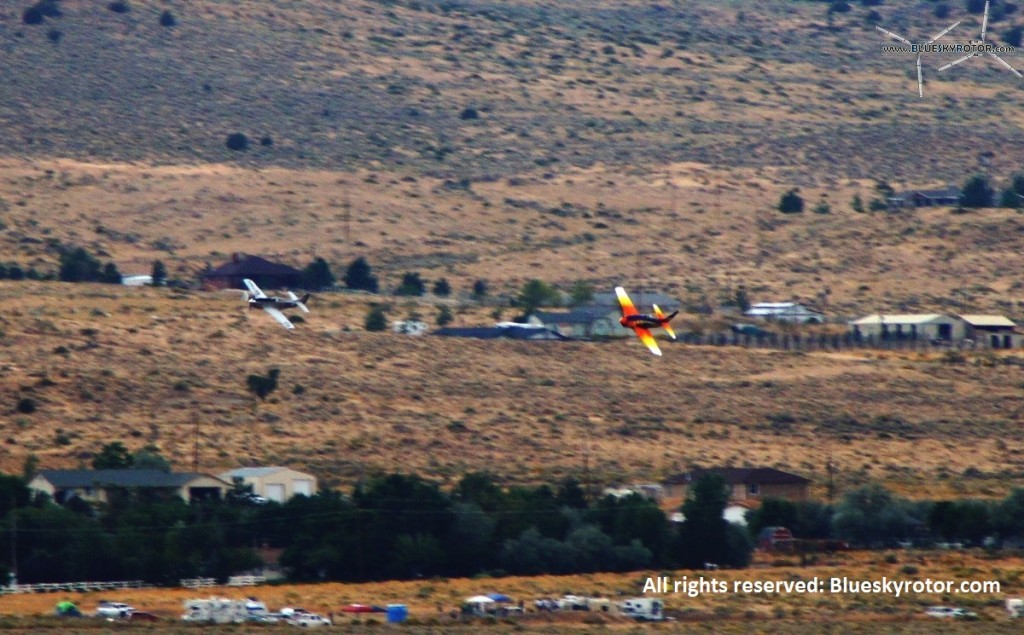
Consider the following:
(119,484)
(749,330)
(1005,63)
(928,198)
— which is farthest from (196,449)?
(1005,63)

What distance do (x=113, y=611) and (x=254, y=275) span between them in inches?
2068

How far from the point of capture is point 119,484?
63750 mm

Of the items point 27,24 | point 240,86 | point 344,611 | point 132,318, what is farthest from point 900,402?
point 27,24

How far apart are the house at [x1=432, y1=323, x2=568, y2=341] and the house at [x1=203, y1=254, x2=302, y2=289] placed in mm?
10161

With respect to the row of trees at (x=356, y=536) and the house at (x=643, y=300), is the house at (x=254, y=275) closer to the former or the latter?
the house at (x=643, y=300)

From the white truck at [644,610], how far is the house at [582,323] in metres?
45.0

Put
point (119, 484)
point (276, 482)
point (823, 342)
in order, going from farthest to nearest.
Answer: point (823, 342), point (276, 482), point (119, 484)

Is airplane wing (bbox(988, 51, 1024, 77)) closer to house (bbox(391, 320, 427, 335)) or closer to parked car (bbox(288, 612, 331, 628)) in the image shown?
house (bbox(391, 320, 427, 335))

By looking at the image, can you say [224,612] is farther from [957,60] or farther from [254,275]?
[957,60]

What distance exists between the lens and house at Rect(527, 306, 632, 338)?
96.2 meters

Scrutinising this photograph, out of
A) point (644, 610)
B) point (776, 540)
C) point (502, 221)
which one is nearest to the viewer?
point (644, 610)

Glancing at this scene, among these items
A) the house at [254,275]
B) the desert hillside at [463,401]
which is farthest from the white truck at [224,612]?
the house at [254,275]

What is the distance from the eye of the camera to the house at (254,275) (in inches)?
3930

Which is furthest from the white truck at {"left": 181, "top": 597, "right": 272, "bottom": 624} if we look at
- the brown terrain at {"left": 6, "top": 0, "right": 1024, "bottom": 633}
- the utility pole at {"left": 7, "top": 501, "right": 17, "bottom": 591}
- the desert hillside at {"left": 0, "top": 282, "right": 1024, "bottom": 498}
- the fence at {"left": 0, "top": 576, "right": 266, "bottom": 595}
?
the desert hillside at {"left": 0, "top": 282, "right": 1024, "bottom": 498}
